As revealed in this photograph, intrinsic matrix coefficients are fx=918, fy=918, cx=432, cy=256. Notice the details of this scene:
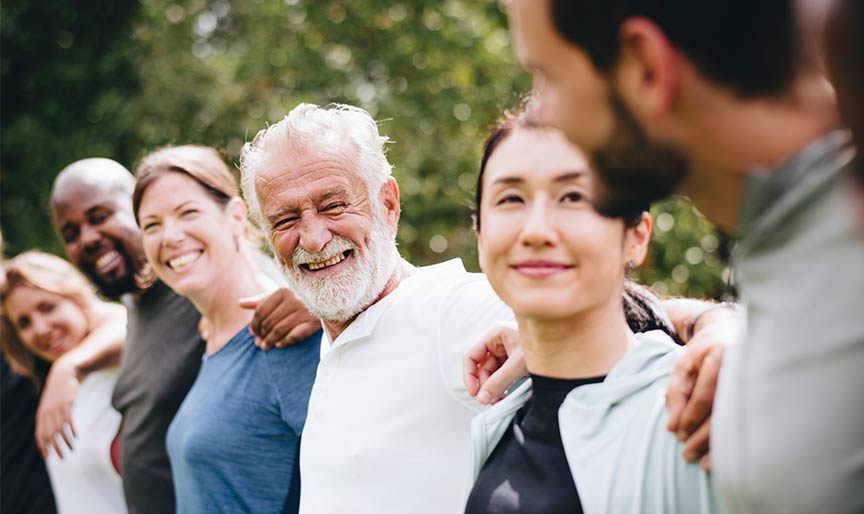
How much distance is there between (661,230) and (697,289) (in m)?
0.63

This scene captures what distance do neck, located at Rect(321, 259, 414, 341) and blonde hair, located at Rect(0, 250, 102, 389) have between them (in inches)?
90.3

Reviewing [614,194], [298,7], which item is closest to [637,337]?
[614,194]

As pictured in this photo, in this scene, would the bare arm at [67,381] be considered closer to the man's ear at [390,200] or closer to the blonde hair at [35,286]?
the blonde hair at [35,286]

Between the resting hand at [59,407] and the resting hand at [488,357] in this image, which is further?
the resting hand at [59,407]

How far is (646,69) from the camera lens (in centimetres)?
114

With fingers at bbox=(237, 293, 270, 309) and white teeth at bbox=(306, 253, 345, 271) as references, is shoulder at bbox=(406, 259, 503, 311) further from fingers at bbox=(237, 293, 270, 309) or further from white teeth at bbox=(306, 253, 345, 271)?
fingers at bbox=(237, 293, 270, 309)

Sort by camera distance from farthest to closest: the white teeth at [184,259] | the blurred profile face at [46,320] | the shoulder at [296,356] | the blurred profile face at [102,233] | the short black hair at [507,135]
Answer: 1. the blurred profile face at [46,320]
2. the blurred profile face at [102,233]
3. the white teeth at [184,259]
4. the shoulder at [296,356]
5. the short black hair at [507,135]

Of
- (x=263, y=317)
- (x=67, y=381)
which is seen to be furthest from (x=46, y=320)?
(x=263, y=317)

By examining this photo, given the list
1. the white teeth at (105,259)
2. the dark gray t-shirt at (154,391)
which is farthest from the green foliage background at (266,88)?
the dark gray t-shirt at (154,391)

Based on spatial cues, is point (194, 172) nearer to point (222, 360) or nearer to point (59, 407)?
point (222, 360)

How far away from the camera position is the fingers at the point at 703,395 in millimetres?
1422

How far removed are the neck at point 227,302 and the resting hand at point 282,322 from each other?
0.29 m

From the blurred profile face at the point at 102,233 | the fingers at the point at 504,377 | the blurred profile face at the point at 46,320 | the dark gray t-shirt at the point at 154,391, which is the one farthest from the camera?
the blurred profile face at the point at 46,320

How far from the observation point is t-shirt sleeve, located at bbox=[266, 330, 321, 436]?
272 cm
